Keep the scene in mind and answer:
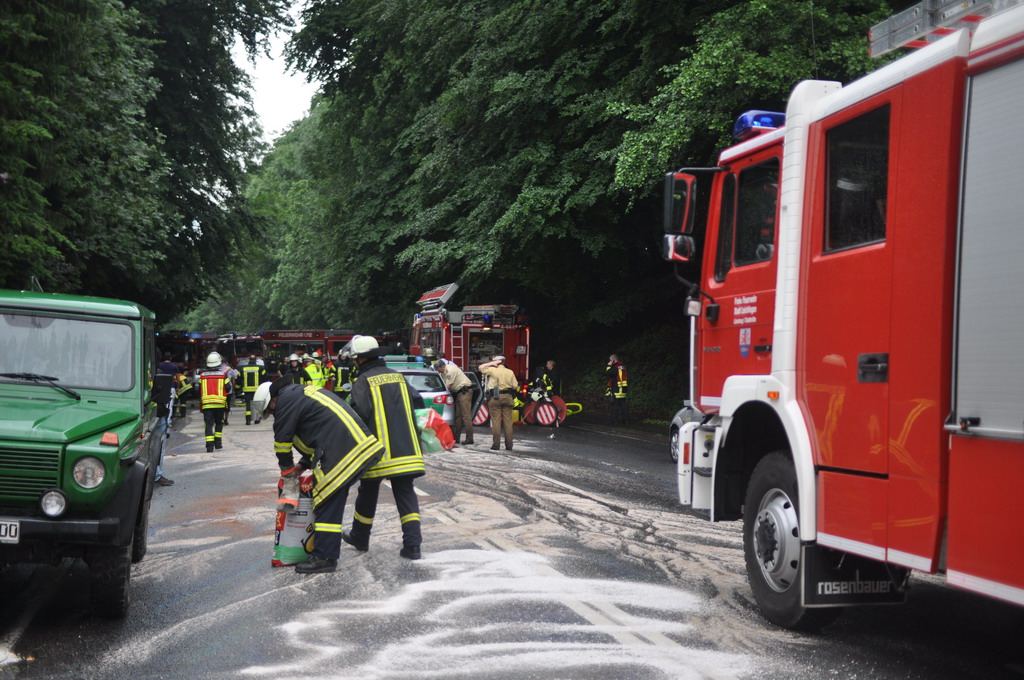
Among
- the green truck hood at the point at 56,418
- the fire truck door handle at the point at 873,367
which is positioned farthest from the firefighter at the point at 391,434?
the fire truck door handle at the point at 873,367

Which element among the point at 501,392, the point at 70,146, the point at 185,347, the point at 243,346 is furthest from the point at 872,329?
the point at 243,346

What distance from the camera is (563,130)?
2458cm

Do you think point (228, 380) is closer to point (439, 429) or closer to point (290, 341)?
→ point (439, 429)

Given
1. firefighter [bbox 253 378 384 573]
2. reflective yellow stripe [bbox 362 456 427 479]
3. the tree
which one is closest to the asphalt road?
firefighter [bbox 253 378 384 573]

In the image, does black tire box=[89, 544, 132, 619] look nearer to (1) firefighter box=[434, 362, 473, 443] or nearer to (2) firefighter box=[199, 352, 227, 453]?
(2) firefighter box=[199, 352, 227, 453]

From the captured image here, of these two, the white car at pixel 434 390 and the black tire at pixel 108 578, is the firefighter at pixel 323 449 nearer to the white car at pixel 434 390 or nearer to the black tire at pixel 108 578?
the black tire at pixel 108 578

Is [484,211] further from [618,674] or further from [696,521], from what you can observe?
[618,674]

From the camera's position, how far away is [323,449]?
835 centimetres

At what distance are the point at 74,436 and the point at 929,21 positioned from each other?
5154 millimetres

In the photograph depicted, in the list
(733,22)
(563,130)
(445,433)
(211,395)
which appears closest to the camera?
(445,433)

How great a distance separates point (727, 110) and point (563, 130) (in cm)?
723

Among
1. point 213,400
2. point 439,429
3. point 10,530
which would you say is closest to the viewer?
point 10,530

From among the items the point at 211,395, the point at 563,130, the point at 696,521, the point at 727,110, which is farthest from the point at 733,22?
the point at 211,395

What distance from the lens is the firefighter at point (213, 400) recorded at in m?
19.7
